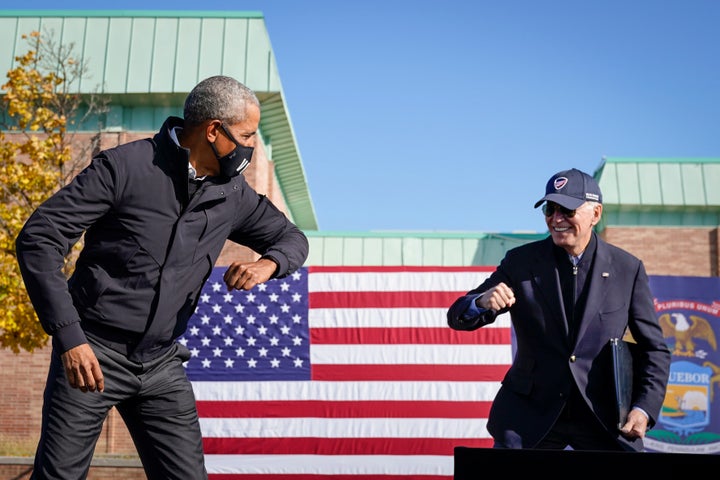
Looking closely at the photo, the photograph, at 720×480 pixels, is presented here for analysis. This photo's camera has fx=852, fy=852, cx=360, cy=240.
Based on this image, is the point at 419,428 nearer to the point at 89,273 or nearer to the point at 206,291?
the point at 206,291

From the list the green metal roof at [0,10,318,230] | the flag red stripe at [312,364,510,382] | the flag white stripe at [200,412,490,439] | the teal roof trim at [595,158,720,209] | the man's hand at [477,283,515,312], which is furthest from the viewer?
the teal roof trim at [595,158,720,209]

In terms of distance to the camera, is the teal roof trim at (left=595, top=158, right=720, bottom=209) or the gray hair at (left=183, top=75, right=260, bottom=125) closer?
the gray hair at (left=183, top=75, right=260, bottom=125)

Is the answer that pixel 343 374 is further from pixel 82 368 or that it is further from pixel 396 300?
pixel 82 368

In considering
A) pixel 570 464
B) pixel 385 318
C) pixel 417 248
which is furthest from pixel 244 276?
pixel 417 248

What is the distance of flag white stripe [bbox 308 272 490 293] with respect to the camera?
8.80 metres

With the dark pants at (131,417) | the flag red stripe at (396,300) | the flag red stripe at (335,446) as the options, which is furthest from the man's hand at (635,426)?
the flag red stripe at (396,300)

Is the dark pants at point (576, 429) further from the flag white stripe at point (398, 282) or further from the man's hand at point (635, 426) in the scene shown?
the flag white stripe at point (398, 282)

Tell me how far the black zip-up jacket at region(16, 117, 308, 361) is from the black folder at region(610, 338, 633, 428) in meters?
1.62

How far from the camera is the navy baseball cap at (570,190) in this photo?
4020mm

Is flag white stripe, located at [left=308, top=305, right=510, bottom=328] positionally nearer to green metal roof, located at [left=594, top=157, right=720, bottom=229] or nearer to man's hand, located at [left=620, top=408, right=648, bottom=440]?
man's hand, located at [left=620, top=408, right=648, bottom=440]

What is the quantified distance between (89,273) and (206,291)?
5.74 meters

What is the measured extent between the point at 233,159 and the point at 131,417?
1173 millimetres

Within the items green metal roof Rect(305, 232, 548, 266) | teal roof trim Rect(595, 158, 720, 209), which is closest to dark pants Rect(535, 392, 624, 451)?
green metal roof Rect(305, 232, 548, 266)

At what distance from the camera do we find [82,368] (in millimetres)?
3156
